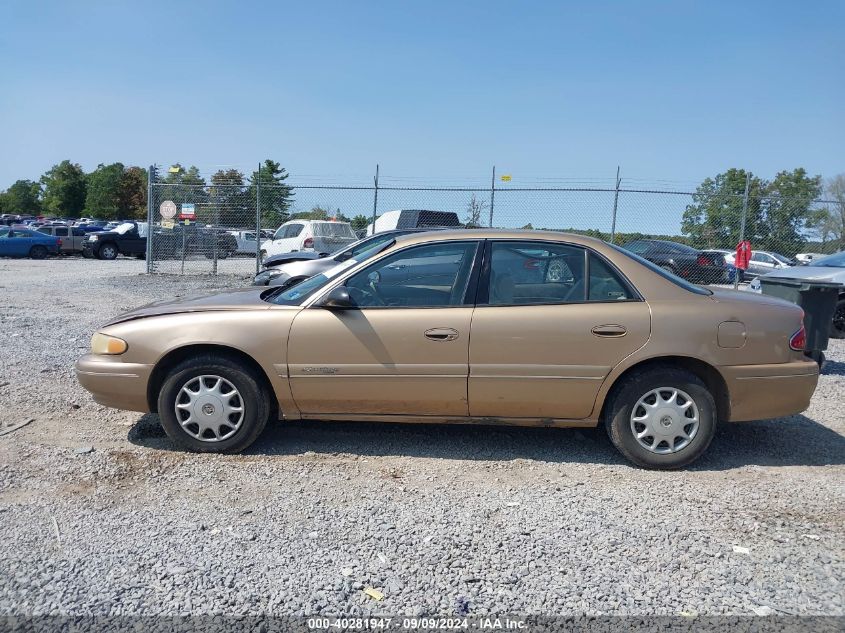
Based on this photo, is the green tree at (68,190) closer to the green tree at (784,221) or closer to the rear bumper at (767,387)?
the green tree at (784,221)

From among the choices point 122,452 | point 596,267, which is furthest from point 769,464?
point 122,452

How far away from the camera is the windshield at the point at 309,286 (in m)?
4.50

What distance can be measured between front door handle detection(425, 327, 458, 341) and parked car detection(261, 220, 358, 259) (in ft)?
41.0

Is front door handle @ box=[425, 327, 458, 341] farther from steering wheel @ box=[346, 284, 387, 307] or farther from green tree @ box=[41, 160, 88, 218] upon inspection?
green tree @ box=[41, 160, 88, 218]

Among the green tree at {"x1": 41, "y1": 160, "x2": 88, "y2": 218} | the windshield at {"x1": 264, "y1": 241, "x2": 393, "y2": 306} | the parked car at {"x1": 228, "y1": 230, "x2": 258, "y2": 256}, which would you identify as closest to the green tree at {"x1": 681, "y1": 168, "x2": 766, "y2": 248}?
the windshield at {"x1": 264, "y1": 241, "x2": 393, "y2": 306}

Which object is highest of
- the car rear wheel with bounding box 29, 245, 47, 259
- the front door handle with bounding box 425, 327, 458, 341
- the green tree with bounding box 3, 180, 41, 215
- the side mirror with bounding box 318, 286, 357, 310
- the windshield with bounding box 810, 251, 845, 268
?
the green tree with bounding box 3, 180, 41, 215

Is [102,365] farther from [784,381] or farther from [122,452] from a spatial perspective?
[784,381]

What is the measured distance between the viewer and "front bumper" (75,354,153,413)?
4379 millimetres

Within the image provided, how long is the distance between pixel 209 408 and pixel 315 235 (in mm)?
13048

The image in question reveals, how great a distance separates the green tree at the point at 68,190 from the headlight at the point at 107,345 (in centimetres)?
7411

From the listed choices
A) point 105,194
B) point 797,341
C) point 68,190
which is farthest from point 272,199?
point 68,190

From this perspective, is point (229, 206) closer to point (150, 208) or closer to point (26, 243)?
point (150, 208)

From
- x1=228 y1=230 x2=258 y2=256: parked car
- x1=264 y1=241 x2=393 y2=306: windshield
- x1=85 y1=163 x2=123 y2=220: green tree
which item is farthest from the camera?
x1=85 y1=163 x2=123 y2=220: green tree

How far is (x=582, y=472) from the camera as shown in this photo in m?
4.28
